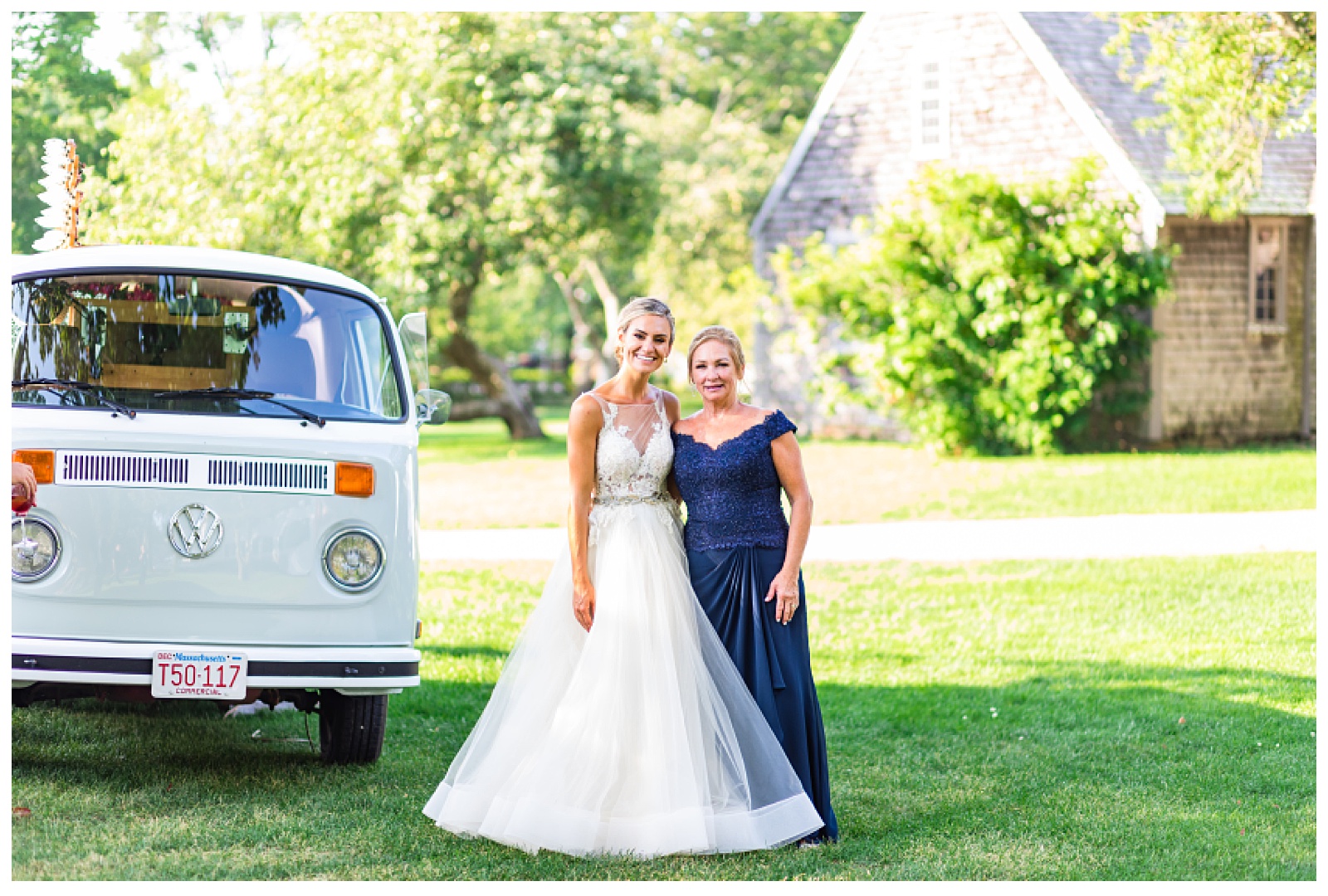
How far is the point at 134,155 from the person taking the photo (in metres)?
13.8

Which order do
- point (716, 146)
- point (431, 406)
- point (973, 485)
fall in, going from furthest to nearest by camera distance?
1. point (716, 146)
2. point (973, 485)
3. point (431, 406)

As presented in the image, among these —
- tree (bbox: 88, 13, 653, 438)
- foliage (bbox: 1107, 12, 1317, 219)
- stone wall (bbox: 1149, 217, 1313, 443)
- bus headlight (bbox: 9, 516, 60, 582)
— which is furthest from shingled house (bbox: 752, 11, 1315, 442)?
bus headlight (bbox: 9, 516, 60, 582)

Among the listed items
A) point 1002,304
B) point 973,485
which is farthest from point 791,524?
point 1002,304

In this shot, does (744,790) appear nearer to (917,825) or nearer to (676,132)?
(917,825)

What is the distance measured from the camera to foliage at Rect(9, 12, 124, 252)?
438 inches

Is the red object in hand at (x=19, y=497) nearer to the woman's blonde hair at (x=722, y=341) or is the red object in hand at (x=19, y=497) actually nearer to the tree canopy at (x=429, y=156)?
the woman's blonde hair at (x=722, y=341)

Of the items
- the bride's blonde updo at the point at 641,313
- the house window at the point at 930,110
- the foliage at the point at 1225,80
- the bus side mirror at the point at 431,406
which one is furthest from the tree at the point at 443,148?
the bride's blonde updo at the point at 641,313

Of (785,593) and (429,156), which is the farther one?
(429,156)

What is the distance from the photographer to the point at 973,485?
17562mm

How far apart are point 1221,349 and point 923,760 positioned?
17381 mm

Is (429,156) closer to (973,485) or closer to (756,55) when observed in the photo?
(973,485)

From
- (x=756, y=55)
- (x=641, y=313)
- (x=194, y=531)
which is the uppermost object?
(x=756, y=55)

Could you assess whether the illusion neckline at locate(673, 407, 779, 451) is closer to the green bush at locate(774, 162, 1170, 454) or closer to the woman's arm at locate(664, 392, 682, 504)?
the woman's arm at locate(664, 392, 682, 504)
